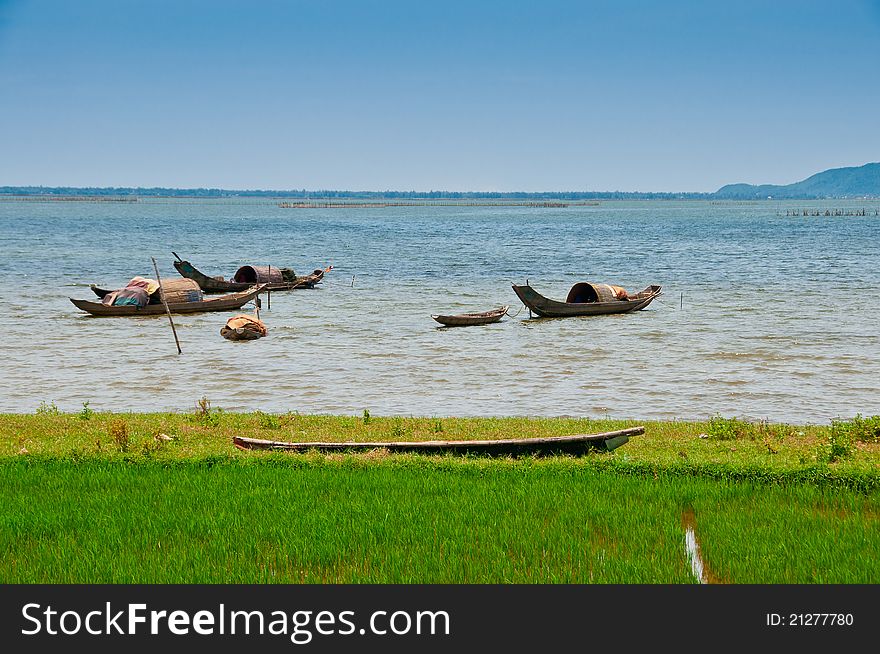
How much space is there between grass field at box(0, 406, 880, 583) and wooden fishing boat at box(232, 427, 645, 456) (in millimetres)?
217

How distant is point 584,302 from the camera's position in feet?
114

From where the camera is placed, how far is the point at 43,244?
253ft

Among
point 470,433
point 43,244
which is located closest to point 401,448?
point 470,433

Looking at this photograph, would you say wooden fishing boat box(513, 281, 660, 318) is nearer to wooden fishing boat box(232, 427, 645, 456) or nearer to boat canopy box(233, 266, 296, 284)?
boat canopy box(233, 266, 296, 284)

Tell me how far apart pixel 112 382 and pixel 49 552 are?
14.2 metres

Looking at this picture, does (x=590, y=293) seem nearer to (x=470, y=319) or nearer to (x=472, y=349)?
(x=470, y=319)

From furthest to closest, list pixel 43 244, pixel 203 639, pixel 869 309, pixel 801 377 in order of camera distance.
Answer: pixel 43 244 < pixel 869 309 < pixel 801 377 < pixel 203 639

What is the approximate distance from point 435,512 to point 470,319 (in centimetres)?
2223

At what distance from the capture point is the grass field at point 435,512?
739 cm

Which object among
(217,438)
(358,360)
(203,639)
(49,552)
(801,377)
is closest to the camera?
(203,639)

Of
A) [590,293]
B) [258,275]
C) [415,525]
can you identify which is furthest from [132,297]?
[415,525]

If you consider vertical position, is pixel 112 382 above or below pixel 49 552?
below

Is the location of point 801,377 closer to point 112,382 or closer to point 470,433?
point 470,433

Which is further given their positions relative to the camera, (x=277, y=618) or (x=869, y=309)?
(x=869, y=309)
